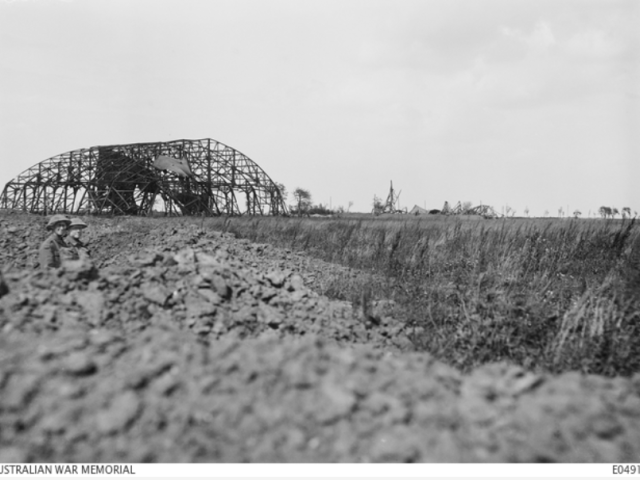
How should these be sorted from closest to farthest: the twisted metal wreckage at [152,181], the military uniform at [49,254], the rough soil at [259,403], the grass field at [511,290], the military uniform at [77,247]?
1. the rough soil at [259,403]
2. the grass field at [511,290]
3. the military uniform at [49,254]
4. the military uniform at [77,247]
5. the twisted metal wreckage at [152,181]

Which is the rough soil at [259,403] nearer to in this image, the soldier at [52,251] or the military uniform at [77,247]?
the soldier at [52,251]

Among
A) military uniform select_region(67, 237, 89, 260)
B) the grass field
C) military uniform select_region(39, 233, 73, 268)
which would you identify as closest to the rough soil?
the grass field

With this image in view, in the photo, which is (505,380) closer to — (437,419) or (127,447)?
(437,419)

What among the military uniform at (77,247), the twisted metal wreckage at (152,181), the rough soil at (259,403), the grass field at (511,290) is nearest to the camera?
the rough soil at (259,403)

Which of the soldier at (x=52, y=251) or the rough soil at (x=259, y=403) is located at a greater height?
the soldier at (x=52, y=251)

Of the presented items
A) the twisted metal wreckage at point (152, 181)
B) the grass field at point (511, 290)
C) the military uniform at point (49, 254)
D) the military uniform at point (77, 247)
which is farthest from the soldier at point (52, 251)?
the twisted metal wreckage at point (152, 181)

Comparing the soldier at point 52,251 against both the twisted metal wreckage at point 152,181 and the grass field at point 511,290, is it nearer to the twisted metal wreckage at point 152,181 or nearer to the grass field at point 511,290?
the grass field at point 511,290

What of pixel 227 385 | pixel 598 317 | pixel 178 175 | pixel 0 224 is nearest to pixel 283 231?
pixel 0 224

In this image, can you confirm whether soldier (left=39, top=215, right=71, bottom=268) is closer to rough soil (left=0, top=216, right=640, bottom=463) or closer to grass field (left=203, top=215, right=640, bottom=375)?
rough soil (left=0, top=216, right=640, bottom=463)

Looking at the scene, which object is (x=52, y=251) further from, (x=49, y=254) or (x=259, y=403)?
(x=259, y=403)

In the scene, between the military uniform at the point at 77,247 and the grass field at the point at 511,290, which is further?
the military uniform at the point at 77,247

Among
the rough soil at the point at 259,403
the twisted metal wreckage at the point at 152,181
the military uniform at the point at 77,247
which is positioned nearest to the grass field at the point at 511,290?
the rough soil at the point at 259,403
